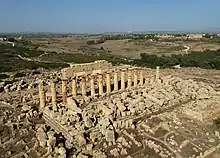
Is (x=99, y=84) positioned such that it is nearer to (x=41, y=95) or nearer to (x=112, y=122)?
(x=41, y=95)

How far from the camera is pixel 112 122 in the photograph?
81.3 feet

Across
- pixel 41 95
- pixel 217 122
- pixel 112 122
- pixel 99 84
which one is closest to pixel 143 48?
pixel 99 84

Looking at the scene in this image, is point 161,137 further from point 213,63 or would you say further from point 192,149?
point 213,63

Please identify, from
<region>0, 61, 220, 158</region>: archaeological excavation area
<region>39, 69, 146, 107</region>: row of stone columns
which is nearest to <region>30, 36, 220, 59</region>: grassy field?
<region>39, 69, 146, 107</region>: row of stone columns

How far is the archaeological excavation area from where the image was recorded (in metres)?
21.6

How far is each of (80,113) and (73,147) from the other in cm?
520

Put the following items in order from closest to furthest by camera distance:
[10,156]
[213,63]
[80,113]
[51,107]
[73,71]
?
[10,156] → [80,113] → [51,107] → [73,71] → [213,63]

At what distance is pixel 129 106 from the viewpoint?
2827cm

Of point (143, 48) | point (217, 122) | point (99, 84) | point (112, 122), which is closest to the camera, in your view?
point (112, 122)

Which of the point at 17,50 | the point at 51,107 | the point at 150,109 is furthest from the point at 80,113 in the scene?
the point at 17,50

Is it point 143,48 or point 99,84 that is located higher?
point 99,84

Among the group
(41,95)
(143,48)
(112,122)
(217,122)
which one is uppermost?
(41,95)

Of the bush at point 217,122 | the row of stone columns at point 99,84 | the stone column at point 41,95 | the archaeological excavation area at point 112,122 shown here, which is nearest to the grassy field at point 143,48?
the row of stone columns at point 99,84

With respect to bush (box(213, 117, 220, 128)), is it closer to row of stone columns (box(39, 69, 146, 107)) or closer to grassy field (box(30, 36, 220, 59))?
row of stone columns (box(39, 69, 146, 107))
